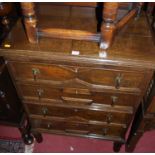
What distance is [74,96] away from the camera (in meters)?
1.20

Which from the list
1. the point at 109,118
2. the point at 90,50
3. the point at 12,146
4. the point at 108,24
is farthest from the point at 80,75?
the point at 12,146

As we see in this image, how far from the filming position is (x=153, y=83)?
1.13 metres

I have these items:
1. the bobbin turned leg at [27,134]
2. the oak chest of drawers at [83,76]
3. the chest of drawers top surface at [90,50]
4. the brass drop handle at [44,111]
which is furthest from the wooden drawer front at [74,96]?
the bobbin turned leg at [27,134]

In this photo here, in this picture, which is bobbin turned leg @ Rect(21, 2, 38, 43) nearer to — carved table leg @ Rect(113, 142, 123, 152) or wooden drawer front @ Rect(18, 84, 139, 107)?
wooden drawer front @ Rect(18, 84, 139, 107)

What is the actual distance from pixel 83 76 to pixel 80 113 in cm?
39

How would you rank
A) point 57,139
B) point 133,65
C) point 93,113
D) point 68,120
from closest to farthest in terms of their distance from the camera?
1. point 133,65
2. point 93,113
3. point 68,120
4. point 57,139

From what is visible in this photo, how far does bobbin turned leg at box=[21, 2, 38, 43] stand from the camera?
871mm

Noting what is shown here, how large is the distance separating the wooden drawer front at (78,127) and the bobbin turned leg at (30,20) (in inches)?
28.3

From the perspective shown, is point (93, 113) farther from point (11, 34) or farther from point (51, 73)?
point (11, 34)

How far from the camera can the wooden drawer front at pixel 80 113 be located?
1.29 metres

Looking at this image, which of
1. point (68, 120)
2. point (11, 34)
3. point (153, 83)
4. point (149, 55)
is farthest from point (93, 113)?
point (11, 34)

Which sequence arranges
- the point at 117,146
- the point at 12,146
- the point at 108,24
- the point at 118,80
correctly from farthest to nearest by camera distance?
1. the point at 12,146
2. the point at 117,146
3. the point at 118,80
4. the point at 108,24

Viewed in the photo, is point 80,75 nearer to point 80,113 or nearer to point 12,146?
point 80,113

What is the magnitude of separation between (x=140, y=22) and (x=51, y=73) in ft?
1.91
